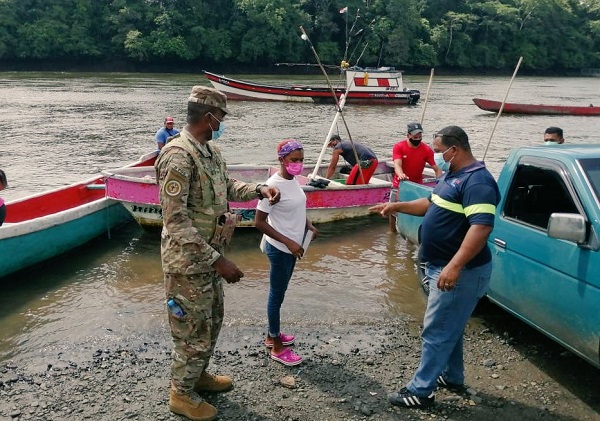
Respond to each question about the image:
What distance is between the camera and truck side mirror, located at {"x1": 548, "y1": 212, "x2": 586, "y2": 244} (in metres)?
3.78

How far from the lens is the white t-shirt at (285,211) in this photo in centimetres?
435

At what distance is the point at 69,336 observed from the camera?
18.4ft

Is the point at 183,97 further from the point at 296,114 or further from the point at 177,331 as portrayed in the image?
the point at 177,331

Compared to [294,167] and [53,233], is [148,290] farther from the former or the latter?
[294,167]

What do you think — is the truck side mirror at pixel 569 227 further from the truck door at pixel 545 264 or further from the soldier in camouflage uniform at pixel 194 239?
the soldier in camouflage uniform at pixel 194 239

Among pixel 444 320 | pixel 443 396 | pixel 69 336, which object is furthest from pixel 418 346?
pixel 69 336

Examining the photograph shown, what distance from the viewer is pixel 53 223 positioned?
7605 mm

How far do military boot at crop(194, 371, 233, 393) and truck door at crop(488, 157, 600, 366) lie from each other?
2481mm

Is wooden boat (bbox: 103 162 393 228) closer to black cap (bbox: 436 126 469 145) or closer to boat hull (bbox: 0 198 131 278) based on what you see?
boat hull (bbox: 0 198 131 278)

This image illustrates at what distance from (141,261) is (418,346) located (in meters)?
4.41

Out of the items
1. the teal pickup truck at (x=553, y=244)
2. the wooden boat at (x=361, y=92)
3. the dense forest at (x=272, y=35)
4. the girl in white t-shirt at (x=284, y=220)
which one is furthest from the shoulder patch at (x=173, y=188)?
the dense forest at (x=272, y=35)

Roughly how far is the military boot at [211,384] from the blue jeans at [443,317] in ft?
4.65

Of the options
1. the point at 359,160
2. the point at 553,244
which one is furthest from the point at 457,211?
the point at 359,160

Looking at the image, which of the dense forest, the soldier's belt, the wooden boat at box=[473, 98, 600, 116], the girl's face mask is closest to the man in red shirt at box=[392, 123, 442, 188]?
the girl's face mask
